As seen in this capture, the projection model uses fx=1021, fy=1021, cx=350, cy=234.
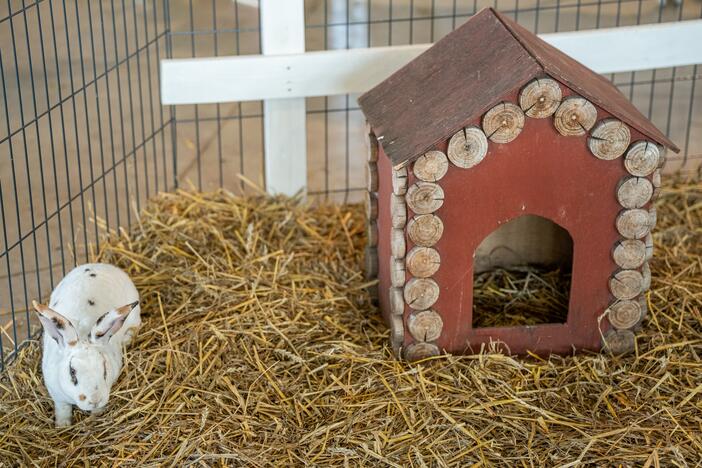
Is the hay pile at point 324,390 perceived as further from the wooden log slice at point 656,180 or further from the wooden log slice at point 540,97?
the wooden log slice at point 540,97

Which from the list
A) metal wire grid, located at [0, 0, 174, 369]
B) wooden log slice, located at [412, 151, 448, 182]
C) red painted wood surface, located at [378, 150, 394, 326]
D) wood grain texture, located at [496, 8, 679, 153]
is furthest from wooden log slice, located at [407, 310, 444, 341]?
metal wire grid, located at [0, 0, 174, 369]

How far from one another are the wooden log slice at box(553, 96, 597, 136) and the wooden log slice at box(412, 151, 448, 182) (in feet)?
1.10

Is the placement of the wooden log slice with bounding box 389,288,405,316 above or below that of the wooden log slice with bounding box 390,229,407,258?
below

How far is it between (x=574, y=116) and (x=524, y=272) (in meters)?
0.88

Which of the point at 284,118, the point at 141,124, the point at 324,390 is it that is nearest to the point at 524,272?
the point at 324,390

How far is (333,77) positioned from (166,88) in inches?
25.2

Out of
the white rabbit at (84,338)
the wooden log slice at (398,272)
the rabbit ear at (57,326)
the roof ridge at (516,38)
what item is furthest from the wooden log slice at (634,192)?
the rabbit ear at (57,326)

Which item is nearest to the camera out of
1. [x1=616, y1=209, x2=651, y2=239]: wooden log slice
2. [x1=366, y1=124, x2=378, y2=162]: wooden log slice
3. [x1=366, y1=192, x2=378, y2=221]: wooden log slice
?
[x1=616, y1=209, x2=651, y2=239]: wooden log slice

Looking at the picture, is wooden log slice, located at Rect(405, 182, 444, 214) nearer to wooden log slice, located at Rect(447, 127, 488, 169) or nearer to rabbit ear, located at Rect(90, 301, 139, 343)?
wooden log slice, located at Rect(447, 127, 488, 169)

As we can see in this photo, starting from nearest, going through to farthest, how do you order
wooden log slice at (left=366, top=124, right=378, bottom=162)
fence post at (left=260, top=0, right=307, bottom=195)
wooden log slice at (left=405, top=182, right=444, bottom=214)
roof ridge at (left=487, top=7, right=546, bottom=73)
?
roof ridge at (left=487, top=7, right=546, bottom=73) → wooden log slice at (left=405, top=182, right=444, bottom=214) → wooden log slice at (left=366, top=124, right=378, bottom=162) → fence post at (left=260, top=0, right=307, bottom=195)

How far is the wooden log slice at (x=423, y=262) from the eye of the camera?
3012mm

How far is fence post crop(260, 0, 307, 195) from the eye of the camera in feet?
12.7

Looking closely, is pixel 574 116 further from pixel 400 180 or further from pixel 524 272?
pixel 524 272

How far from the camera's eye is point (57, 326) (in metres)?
2.71
